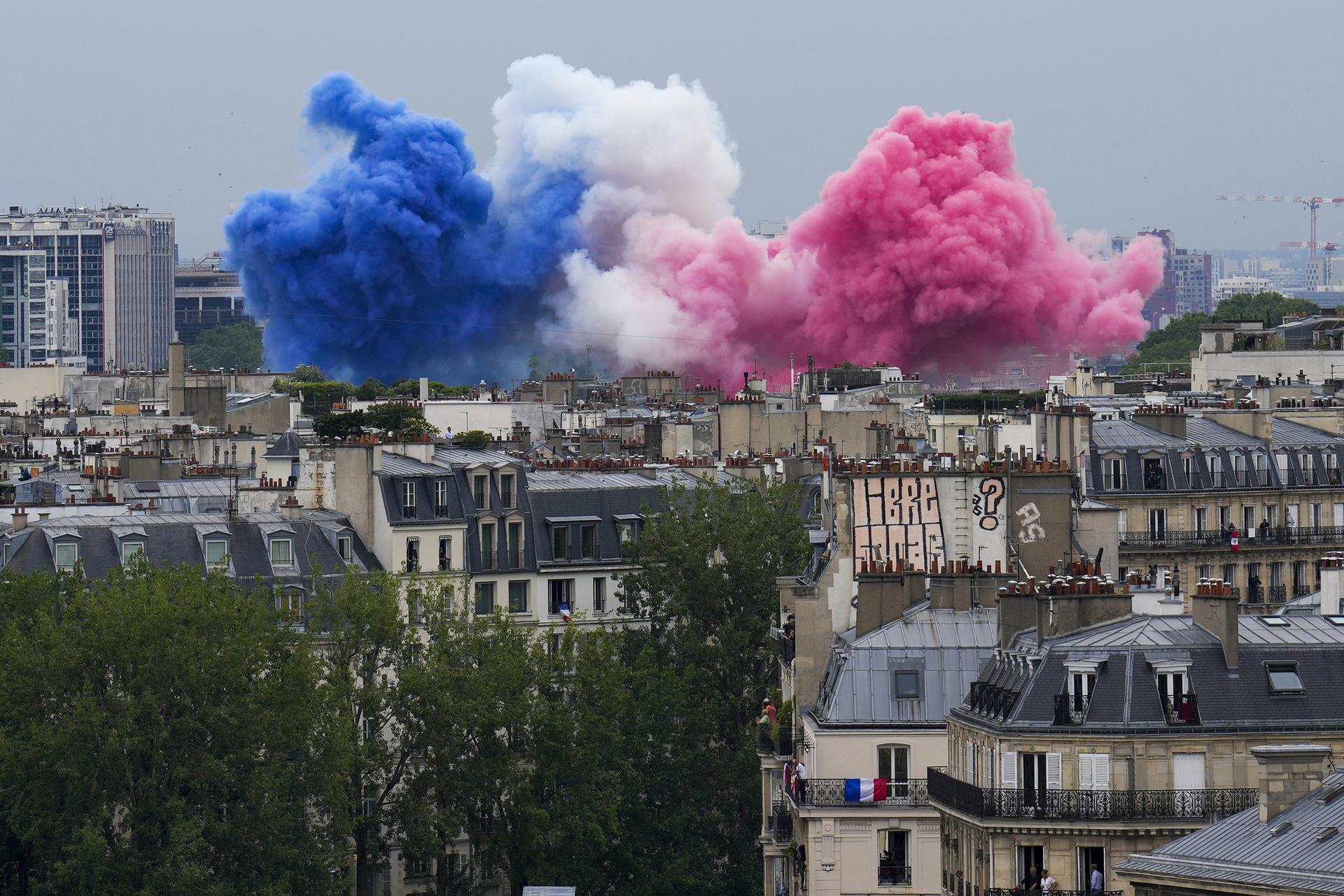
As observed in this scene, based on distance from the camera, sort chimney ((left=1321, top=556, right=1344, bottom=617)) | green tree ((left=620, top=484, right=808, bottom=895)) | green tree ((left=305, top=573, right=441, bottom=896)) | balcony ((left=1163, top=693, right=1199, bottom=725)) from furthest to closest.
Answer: green tree ((left=620, top=484, right=808, bottom=895)) → green tree ((left=305, top=573, right=441, bottom=896)) → chimney ((left=1321, top=556, right=1344, bottom=617)) → balcony ((left=1163, top=693, right=1199, bottom=725))

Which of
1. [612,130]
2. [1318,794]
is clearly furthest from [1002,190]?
[1318,794]

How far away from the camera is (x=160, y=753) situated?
4194 cm

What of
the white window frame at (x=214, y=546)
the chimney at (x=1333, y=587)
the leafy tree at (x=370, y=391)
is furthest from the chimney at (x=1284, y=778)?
the leafy tree at (x=370, y=391)

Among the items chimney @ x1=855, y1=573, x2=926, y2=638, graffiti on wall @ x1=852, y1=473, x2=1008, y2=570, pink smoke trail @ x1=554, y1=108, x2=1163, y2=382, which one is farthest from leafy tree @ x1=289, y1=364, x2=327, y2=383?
chimney @ x1=855, y1=573, x2=926, y2=638

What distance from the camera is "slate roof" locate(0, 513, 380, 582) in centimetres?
4900

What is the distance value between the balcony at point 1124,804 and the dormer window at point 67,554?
2225cm

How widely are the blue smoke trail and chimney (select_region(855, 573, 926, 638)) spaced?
101m

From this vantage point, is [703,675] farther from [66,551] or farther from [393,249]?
[393,249]

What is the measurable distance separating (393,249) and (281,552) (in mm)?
89051

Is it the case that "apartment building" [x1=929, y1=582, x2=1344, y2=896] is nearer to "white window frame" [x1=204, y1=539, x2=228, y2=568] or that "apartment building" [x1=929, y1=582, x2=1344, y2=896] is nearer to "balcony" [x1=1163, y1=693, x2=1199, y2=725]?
"balcony" [x1=1163, y1=693, x2=1199, y2=725]

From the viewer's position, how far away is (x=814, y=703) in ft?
123

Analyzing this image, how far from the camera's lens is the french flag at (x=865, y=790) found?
34.6 metres

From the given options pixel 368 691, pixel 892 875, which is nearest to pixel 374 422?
pixel 368 691

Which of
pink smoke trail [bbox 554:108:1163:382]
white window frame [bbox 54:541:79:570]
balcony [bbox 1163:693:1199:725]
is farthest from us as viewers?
pink smoke trail [bbox 554:108:1163:382]
